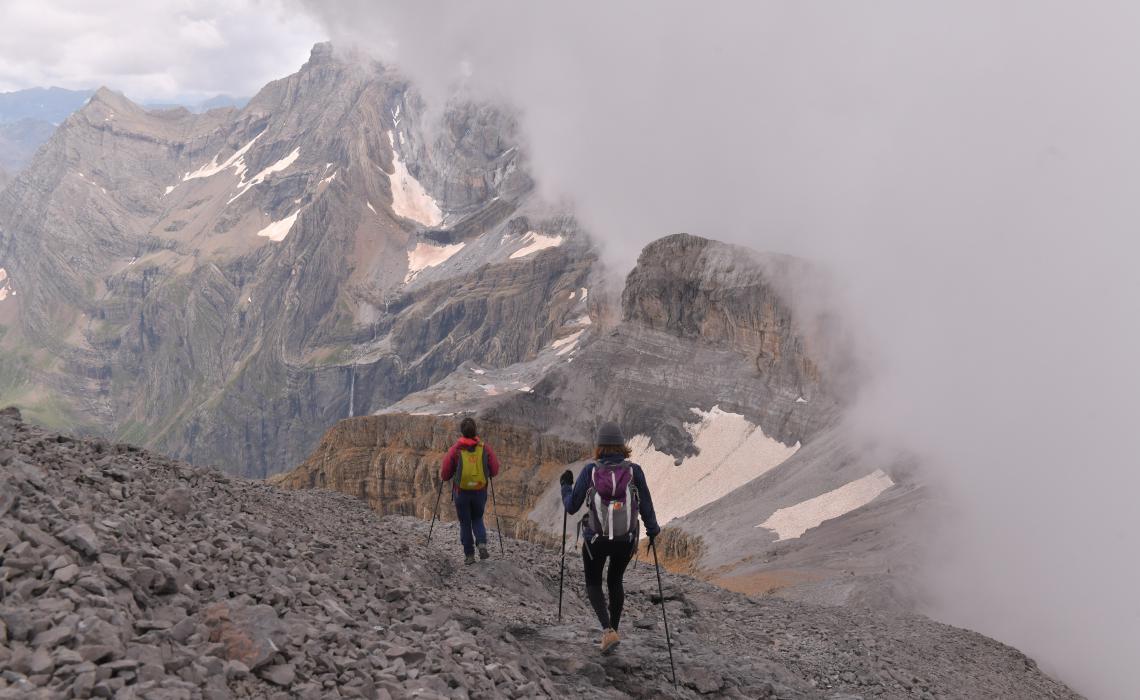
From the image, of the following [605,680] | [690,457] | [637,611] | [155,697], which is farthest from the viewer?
[690,457]

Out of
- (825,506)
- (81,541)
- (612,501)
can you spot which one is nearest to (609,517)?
(612,501)

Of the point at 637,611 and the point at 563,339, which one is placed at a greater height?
the point at 563,339

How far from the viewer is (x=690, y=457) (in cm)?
8588

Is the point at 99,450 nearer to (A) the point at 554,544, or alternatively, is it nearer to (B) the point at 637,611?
(B) the point at 637,611

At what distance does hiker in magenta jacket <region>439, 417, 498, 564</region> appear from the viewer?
1597 cm

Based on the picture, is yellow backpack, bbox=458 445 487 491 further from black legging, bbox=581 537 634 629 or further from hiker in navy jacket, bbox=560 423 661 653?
black legging, bbox=581 537 634 629

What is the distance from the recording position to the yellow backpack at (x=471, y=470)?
1603 cm

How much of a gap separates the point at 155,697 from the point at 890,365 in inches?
2971

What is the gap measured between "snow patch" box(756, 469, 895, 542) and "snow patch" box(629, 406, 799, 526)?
16.5 meters

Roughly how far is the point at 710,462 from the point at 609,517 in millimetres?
73033

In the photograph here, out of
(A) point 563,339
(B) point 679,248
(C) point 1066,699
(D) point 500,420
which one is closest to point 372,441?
(D) point 500,420

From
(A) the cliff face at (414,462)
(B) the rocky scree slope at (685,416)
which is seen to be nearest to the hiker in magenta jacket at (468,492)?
(B) the rocky scree slope at (685,416)

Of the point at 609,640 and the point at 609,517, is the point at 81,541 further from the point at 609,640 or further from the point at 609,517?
the point at 609,640

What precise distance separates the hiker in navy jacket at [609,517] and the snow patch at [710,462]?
6477 centimetres
